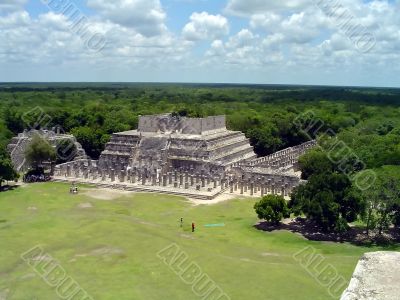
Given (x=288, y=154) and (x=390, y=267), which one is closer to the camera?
(x=390, y=267)

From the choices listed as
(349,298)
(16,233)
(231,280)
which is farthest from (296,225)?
(349,298)

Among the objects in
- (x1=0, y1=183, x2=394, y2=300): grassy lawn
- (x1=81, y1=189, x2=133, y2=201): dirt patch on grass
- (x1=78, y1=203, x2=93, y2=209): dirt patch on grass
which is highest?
(x1=0, y1=183, x2=394, y2=300): grassy lawn

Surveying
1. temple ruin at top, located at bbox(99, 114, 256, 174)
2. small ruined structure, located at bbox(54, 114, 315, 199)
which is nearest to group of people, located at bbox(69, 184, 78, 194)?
small ruined structure, located at bbox(54, 114, 315, 199)

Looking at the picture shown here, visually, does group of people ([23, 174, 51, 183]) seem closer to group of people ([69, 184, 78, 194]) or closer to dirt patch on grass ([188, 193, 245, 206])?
group of people ([69, 184, 78, 194])

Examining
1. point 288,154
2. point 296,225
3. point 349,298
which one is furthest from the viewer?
point 288,154

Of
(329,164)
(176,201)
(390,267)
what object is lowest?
(176,201)

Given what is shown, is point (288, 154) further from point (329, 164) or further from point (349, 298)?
point (349, 298)

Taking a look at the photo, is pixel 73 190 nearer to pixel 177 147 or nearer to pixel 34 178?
pixel 34 178
